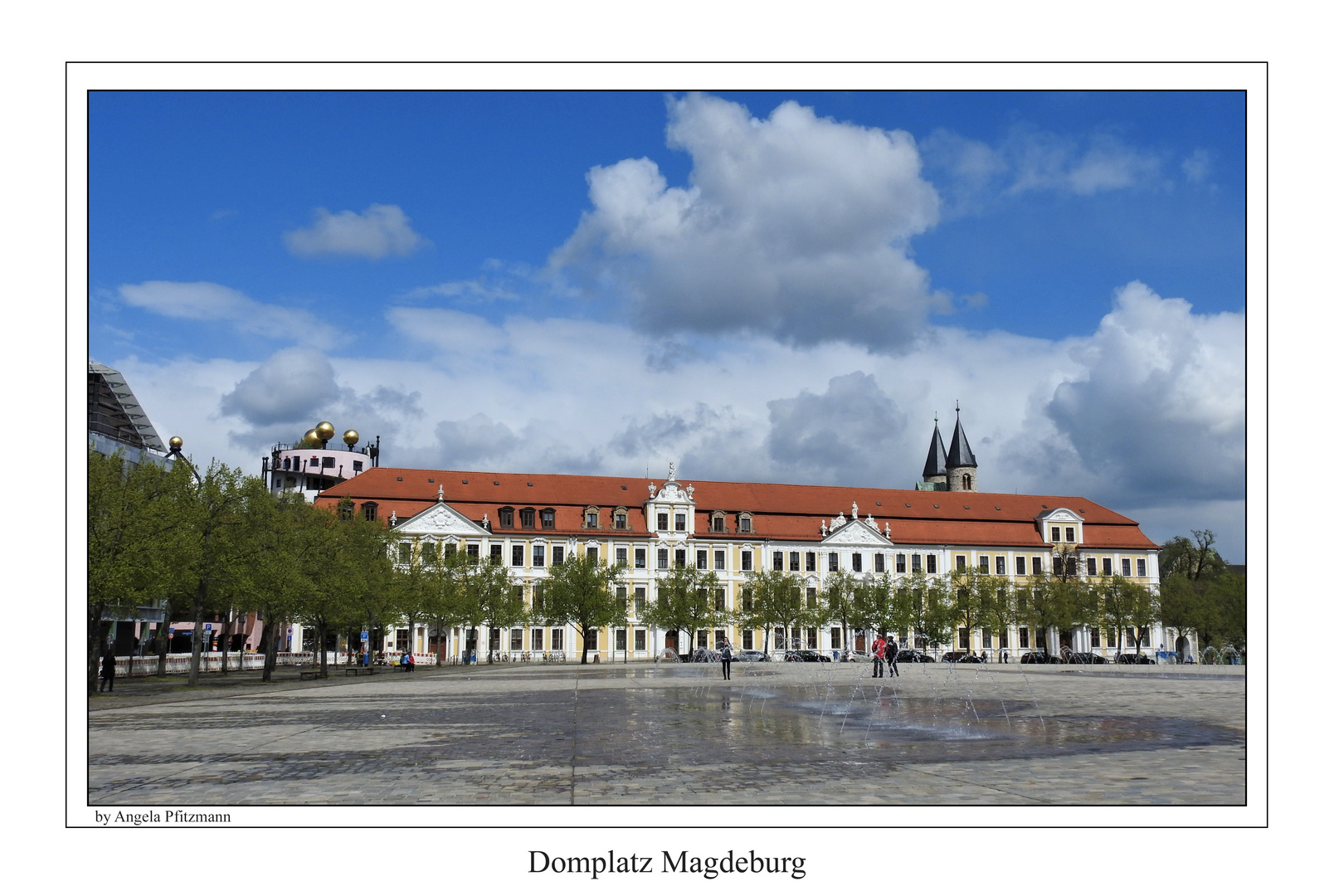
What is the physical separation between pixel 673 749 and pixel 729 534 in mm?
91546

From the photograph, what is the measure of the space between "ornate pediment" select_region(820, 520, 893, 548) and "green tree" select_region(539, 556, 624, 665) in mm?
27029

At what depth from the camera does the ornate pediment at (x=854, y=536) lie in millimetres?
111062

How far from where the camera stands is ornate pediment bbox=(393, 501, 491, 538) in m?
100

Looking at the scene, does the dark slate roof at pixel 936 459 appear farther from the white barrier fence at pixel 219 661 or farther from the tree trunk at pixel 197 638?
the tree trunk at pixel 197 638

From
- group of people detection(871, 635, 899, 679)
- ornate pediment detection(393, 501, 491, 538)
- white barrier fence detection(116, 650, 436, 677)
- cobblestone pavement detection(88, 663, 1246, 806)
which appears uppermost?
ornate pediment detection(393, 501, 491, 538)

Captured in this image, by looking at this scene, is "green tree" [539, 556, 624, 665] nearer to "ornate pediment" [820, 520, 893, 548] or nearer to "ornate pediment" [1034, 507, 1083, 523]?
"ornate pediment" [820, 520, 893, 548]

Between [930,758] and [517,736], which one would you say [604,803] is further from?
[517,736]

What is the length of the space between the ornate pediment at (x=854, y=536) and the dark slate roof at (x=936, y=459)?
137ft

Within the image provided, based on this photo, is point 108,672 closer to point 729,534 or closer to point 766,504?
point 729,534

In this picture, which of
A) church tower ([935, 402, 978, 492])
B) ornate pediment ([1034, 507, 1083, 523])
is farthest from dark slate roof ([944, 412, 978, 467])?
ornate pediment ([1034, 507, 1083, 523])

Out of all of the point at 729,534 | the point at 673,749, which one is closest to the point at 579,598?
the point at 729,534

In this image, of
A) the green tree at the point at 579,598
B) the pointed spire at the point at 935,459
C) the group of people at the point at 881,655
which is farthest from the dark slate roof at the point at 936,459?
the group of people at the point at 881,655

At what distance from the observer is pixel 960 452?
477 ft
